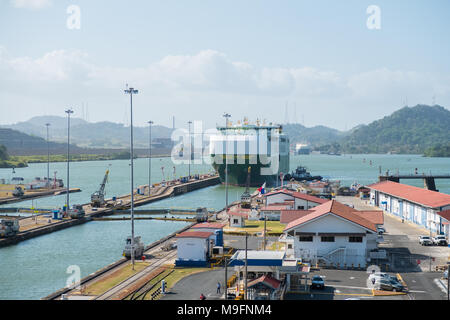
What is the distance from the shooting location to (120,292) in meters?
18.5

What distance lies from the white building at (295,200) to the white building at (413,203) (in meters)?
6.23

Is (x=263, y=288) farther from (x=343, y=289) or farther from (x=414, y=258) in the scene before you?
(x=414, y=258)

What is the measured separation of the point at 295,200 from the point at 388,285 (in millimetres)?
22026

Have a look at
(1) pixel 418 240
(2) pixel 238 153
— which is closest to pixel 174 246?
(1) pixel 418 240

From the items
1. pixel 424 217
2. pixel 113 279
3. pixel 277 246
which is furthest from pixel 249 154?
pixel 113 279

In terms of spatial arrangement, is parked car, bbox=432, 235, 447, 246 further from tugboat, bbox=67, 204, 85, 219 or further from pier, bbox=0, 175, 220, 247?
tugboat, bbox=67, 204, 85, 219

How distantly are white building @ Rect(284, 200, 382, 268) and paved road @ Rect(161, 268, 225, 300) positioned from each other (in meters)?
4.42

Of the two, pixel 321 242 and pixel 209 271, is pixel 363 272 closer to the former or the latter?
pixel 321 242

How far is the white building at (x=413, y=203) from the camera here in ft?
105

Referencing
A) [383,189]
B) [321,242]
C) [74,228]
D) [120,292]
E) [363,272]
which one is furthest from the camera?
[383,189]

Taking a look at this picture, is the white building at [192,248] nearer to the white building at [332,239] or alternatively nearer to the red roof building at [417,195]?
the white building at [332,239]

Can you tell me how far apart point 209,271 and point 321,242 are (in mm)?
5692

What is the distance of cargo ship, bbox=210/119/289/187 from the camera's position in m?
73.3

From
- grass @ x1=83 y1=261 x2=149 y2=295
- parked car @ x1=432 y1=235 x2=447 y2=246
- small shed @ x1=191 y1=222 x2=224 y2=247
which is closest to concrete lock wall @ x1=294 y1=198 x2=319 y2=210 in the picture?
parked car @ x1=432 y1=235 x2=447 y2=246
